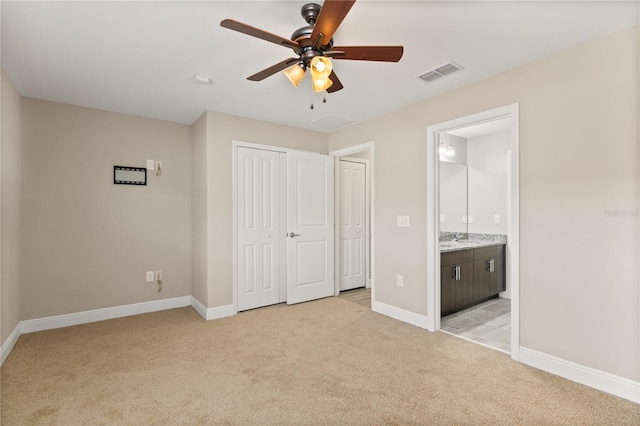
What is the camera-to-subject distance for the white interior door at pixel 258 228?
159 inches

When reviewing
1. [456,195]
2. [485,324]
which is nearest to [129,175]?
[485,324]

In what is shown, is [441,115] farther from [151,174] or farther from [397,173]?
[151,174]

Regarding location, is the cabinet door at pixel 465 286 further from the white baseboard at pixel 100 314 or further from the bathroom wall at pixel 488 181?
the white baseboard at pixel 100 314

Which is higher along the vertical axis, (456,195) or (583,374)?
(456,195)

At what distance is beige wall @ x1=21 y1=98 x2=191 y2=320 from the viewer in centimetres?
345

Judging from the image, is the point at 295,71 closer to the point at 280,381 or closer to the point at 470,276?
the point at 280,381

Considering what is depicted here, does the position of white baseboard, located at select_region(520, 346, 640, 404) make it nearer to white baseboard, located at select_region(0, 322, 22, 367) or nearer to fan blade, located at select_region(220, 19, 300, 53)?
fan blade, located at select_region(220, 19, 300, 53)

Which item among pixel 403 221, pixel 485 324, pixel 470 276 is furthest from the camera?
pixel 470 276

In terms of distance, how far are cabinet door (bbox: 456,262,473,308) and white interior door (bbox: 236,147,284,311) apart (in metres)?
2.31

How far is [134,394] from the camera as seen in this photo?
86.8 inches

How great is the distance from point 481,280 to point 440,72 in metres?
2.87

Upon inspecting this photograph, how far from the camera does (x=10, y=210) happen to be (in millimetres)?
2910

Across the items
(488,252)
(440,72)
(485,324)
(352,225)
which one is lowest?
(485,324)

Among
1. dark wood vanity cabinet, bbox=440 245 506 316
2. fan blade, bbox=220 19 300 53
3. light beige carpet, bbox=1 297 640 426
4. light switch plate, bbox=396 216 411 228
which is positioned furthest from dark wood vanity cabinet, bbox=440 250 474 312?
fan blade, bbox=220 19 300 53
